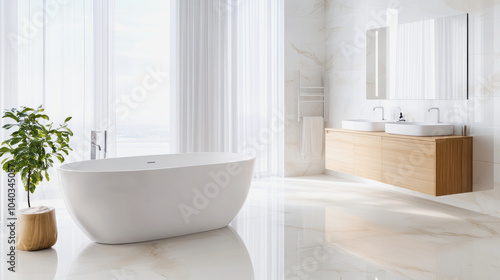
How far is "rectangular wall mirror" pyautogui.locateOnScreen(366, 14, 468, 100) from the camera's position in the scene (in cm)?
446

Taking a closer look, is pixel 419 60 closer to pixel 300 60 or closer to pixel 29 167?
pixel 300 60

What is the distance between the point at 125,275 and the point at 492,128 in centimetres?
351

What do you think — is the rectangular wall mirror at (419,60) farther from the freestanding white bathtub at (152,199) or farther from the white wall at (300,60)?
the freestanding white bathtub at (152,199)

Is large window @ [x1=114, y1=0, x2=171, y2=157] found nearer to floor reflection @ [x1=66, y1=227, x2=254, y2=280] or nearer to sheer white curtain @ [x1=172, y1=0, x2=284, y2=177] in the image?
sheer white curtain @ [x1=172, y1=0, x2=284, y2=177]

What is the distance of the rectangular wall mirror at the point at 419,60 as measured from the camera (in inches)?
175

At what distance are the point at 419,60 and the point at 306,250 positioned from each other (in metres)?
2.73

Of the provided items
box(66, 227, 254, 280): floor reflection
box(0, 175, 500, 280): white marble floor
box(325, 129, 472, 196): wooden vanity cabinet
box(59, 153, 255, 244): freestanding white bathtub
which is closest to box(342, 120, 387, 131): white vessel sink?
box(325, 129, 472, 196): wooden vanity cabinet

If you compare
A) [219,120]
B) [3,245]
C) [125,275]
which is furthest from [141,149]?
[125,275]

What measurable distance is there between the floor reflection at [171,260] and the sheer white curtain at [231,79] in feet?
7.14

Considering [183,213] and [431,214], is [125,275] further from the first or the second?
[431,214]

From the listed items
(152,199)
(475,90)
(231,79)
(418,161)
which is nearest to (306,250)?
(152,199)

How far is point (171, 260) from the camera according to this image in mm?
3139

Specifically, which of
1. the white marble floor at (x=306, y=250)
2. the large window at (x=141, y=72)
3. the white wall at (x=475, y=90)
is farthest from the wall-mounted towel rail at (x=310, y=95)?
the large window at (x=141, y=72)

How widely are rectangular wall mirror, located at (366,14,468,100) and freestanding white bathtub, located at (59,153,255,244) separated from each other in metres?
2.28
